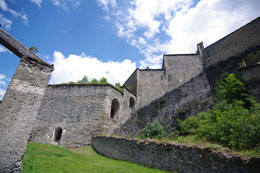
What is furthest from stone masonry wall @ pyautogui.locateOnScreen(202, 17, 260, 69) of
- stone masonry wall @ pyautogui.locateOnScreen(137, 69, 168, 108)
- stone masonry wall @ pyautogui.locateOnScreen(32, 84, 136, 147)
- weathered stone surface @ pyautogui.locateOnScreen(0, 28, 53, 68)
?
weathered stone surface @ pyautogui.locateOnScreen(0, 28, 53, 68)

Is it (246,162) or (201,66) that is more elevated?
(201,66)

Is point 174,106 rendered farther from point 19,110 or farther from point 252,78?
point 19,110

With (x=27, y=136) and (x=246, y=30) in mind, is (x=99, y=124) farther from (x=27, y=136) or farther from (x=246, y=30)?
(x=246, y=30)

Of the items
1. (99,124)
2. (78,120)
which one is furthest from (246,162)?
(78,120)

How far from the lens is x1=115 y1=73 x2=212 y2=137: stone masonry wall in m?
10.7

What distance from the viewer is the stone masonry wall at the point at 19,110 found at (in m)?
4.74

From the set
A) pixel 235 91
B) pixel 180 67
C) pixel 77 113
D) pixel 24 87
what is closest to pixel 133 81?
pixel 180 67

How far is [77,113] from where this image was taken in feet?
45.9

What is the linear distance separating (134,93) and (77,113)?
704cm

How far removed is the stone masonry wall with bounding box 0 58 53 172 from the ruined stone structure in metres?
0.03

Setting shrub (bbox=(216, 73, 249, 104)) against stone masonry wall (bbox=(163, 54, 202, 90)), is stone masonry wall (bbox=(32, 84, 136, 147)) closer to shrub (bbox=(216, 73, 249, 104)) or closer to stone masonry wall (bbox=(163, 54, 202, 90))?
stone masonry wall (bbox=(163, 54, 202, 90))

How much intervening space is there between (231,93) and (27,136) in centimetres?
1080

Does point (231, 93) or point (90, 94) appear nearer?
point (231, 93)

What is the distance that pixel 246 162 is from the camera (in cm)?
389
